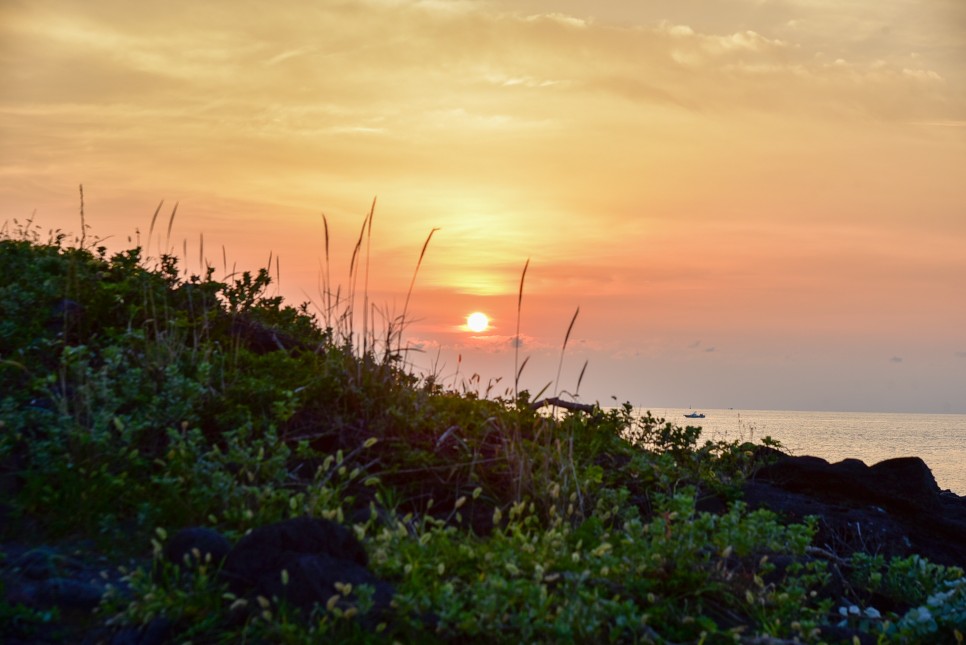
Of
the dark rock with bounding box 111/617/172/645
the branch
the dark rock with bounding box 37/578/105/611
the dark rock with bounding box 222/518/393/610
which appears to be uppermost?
the branch

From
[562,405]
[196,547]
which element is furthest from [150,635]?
[562,405]

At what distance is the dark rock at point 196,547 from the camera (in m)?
5.05

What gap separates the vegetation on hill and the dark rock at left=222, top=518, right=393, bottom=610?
0.10 m

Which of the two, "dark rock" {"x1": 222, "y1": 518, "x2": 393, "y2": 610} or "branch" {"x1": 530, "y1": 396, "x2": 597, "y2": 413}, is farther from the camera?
"branch" {"x1": 530, "y1": 396, "x2": 597, "y2": 413}

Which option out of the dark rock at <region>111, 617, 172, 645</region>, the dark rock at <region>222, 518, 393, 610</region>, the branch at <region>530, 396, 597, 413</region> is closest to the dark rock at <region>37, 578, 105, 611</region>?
the dark rock at <region>111, 617, 172, 645</region>

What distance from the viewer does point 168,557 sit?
5.12 metres

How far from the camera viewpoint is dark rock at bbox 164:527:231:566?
505 cm

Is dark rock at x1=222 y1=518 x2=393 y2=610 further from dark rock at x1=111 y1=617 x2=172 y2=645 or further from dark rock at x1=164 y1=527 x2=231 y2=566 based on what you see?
dark rock at x1=111 y1=617 x2=172 y2=645

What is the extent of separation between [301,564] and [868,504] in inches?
261

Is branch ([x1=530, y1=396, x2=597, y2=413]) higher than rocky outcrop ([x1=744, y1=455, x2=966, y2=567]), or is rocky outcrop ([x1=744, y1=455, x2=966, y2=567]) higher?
branch ([x1=530, y1=396, x2=597, y2=413])

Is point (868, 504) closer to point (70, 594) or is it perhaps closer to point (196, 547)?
point (196, 547)

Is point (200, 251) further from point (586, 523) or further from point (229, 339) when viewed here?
point (586, 523)

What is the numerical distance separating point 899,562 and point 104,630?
551 centimetres

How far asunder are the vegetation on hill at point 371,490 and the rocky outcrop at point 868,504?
0.40 meters
